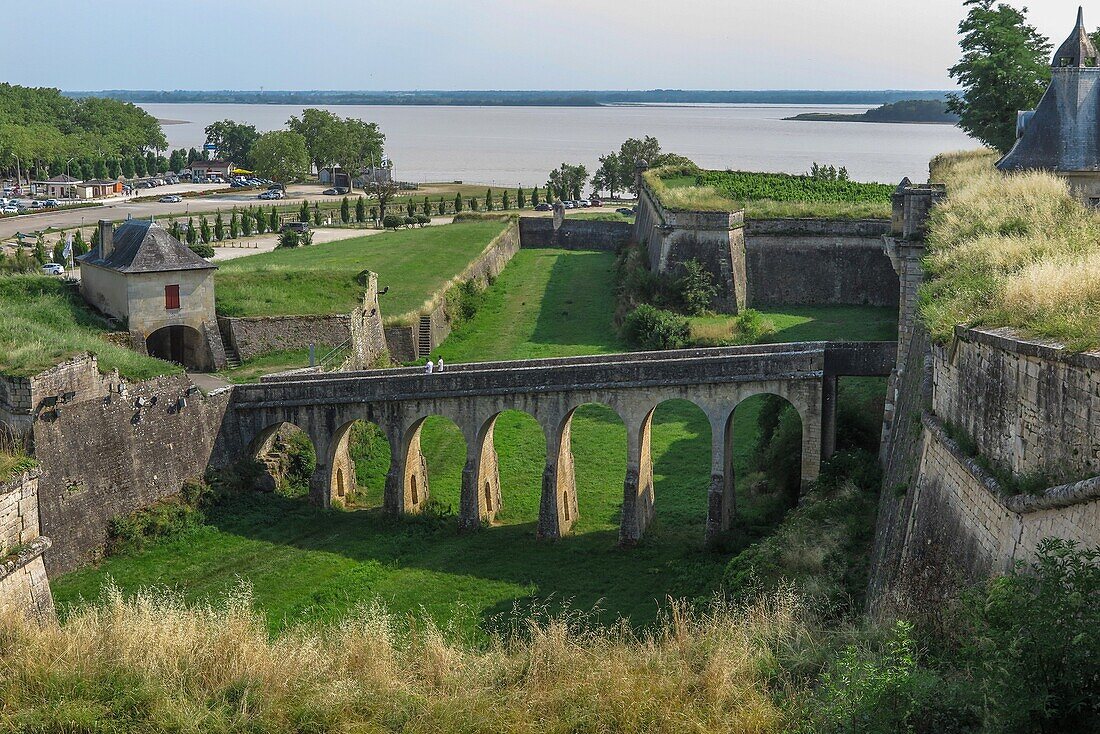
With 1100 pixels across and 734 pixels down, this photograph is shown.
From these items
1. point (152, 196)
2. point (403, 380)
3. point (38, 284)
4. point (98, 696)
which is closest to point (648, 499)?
point (403, 380)

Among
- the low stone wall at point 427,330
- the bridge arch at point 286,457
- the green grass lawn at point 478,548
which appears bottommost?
the green grass lawn at point 478,548

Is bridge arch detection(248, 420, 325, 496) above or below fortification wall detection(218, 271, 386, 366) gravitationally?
below

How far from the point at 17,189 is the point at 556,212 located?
161 ft

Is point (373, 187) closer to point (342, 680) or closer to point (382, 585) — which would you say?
point (382, 585)

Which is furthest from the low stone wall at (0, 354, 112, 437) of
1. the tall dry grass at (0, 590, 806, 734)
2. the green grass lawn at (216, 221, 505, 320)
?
the green grass lawn at (216, 221, 505, 320)

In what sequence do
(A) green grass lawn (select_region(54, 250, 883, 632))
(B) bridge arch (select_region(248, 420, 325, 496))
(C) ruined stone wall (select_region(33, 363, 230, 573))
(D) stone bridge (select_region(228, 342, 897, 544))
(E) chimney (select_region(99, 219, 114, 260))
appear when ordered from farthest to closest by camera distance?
1. (E) chimney (select_region(99, 219, 114, 260))
2. (B) bridge arch (select_region(248, 420, 325, 496))
3. (D) stone bridge (select_region(228, 342, 897, 544))
4. (C) ruined stone wall (select_region(33, 363, 230, 573))
5. (A) green grass lawn (select_region(54, 250, 883, 632))

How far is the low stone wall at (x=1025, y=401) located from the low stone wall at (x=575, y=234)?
4562cm

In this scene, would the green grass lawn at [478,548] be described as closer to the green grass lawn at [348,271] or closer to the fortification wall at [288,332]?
the fortification wall at [288,332]

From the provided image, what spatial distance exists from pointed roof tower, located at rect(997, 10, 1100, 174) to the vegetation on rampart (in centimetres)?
96

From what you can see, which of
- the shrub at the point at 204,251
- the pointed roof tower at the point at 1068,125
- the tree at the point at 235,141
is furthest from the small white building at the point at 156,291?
the tree at the point at 235,141

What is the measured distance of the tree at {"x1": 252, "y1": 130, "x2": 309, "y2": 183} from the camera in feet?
300

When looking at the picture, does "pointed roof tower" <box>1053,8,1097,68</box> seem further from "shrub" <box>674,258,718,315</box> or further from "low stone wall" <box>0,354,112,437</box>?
"low stone wall" <box>0,354,112,437</box>

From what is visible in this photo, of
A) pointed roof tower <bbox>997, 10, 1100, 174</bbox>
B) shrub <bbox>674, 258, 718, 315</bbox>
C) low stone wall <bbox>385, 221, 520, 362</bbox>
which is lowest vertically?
low stone wall <bbox>385, 221, 520, 362</bbox>

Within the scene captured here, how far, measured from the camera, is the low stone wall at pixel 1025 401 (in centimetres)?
1156
